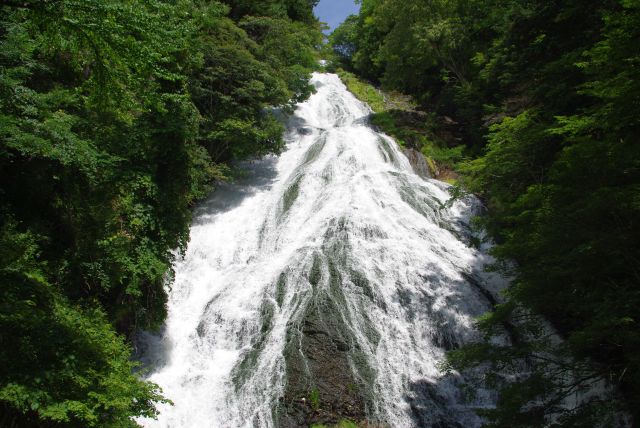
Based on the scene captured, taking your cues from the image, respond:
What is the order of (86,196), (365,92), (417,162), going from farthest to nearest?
1. (365,92)
2. (417,162)
3. (86,196)

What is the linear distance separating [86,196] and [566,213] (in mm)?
8824

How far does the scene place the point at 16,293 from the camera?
566 cm

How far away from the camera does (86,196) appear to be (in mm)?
8195

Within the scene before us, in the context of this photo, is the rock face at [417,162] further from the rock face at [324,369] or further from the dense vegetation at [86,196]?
the rock face at [324,369]

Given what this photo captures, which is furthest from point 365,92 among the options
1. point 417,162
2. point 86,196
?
point 86,196

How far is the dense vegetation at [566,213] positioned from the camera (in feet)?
16.6

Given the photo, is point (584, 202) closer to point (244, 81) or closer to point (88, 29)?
point (88, 29)

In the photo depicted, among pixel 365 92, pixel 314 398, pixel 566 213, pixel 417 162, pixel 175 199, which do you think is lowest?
pixel 314 398

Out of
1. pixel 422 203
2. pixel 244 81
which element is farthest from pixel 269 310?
pixel 244 81

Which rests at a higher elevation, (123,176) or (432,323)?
(123,176)

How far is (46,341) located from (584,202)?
7257 mm

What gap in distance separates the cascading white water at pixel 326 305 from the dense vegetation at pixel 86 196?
120 centimetres

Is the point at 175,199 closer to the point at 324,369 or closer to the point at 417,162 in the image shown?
the point at 324,369

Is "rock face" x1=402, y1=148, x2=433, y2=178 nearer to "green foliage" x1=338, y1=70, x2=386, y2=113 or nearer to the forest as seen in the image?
the forest
